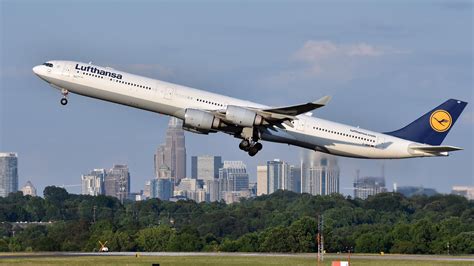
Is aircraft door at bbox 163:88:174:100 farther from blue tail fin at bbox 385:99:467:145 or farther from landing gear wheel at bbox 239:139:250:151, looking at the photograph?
blue tail fin at bbox 385:99:467:145

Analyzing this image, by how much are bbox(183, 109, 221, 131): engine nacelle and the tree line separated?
27.3 m

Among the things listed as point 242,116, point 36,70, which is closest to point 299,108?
point 242,116

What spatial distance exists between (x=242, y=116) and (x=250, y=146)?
11.7 ft

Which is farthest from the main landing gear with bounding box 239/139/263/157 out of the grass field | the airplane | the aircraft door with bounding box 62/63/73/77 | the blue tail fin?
the aircraft door with bounding box 62/63/73/77

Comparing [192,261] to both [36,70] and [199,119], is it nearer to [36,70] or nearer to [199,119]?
[199,119]

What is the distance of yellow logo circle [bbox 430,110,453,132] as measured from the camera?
93812 mm

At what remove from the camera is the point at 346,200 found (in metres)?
168

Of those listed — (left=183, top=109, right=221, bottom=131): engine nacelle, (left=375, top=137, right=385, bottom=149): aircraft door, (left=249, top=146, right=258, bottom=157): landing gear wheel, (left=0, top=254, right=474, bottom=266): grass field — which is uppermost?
(left=183, top=109, right=221, bottom=131): engine nacelle

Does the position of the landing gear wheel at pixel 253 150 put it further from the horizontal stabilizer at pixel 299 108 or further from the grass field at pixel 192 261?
the grass field at pixel 192 261

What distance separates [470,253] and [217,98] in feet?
96.8

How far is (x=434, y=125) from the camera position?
93750 millimetres

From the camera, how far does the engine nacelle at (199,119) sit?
279 ft

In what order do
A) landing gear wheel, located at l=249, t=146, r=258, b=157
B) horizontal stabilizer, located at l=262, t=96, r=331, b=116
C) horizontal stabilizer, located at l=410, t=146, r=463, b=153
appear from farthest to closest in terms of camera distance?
landing gear wheel, located at l=249, t=146, r=258, b=157 < horizontal stabilizer, located at l=410, t=146, r=463, b=153 < horizontal stabilizer, located at l=262, t=96, r=331, b=116

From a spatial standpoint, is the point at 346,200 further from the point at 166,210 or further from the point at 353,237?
the point at 353,237
